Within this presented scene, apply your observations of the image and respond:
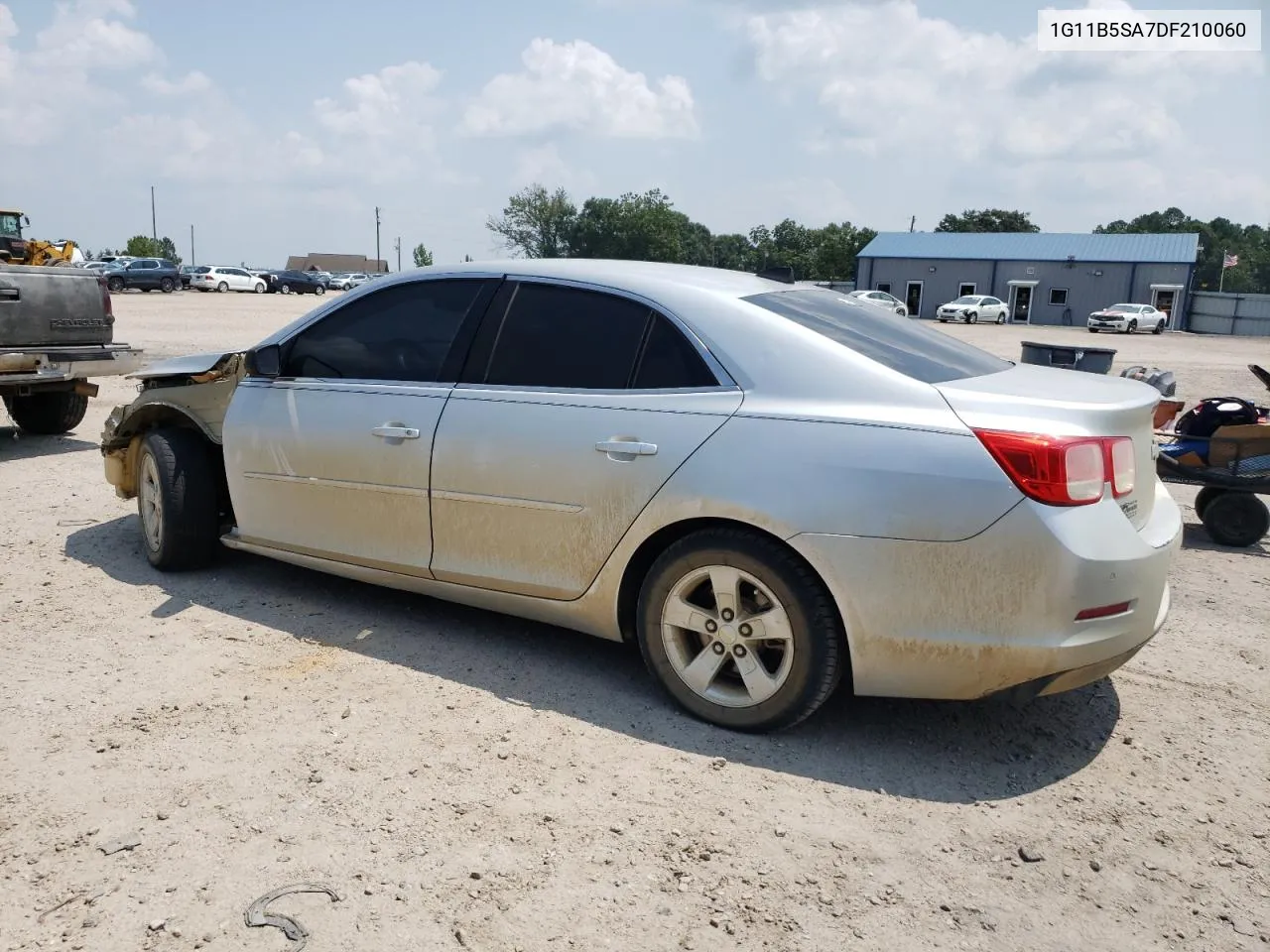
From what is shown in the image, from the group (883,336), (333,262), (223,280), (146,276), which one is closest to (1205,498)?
(883,336)

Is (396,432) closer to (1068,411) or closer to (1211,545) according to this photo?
(1068,411)

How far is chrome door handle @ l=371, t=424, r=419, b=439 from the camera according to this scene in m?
4.11

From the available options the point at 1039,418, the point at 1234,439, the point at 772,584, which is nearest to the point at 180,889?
the point at 772,584

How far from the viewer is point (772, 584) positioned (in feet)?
10.8

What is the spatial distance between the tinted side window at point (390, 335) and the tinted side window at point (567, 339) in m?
0.30

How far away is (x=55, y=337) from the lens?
8.68 meters

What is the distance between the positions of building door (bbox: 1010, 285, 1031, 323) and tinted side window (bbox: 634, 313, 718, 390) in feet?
188

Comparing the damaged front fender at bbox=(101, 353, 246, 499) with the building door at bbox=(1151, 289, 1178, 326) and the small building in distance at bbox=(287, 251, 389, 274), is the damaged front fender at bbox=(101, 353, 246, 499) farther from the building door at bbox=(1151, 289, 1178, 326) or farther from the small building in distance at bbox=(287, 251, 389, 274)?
the small building in distance at bbox=(287, 251, 389, 274)

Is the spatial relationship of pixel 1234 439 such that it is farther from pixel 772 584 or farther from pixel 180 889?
pixel 180 889

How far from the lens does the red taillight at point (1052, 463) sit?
2980 millimetres

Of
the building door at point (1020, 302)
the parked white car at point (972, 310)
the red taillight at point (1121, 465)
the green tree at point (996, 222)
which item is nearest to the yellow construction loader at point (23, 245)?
the red taillight at point (1121, 465)

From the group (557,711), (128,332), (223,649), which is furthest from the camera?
(128,332)

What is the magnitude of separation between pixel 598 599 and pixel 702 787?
863 millimetres

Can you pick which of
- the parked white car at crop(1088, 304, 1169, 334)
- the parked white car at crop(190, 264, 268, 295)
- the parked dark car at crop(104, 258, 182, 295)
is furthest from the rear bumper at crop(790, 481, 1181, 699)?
the parked white car at crop(190, 264, 268, 295)
